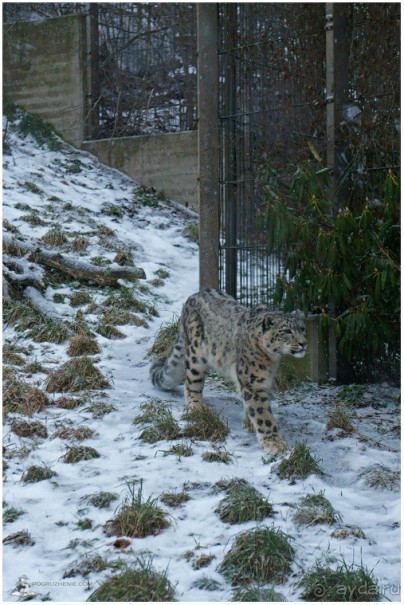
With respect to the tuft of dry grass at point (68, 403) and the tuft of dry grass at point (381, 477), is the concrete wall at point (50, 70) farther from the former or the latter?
the tuft of dry grass at point (381, 477)

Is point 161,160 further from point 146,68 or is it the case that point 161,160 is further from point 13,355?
point 13,355

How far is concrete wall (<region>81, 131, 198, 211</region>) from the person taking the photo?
1223cm

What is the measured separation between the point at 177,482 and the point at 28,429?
3.94 ft

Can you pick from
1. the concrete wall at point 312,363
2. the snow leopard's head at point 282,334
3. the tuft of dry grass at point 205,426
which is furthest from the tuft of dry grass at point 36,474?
the concrete wall at point 312,363

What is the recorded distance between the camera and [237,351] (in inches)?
227

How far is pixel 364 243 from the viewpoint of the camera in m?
6.25

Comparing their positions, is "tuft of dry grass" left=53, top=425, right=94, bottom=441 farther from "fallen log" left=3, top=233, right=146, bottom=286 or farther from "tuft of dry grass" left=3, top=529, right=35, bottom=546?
"fallen log" left=3, top=233, right=146, bottom=286

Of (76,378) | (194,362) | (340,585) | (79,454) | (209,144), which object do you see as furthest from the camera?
(209,144)

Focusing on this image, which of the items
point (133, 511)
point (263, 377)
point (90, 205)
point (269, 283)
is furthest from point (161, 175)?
point (133, 511)

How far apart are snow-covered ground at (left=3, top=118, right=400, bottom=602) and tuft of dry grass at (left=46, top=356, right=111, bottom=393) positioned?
10cm

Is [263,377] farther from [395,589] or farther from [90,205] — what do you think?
[90,205]

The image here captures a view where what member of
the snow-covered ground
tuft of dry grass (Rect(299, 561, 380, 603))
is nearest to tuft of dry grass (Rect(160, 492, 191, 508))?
the snow-covered ground

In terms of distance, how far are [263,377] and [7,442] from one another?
1716 mm

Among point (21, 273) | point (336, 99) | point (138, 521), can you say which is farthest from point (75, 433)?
point (336, 99)
